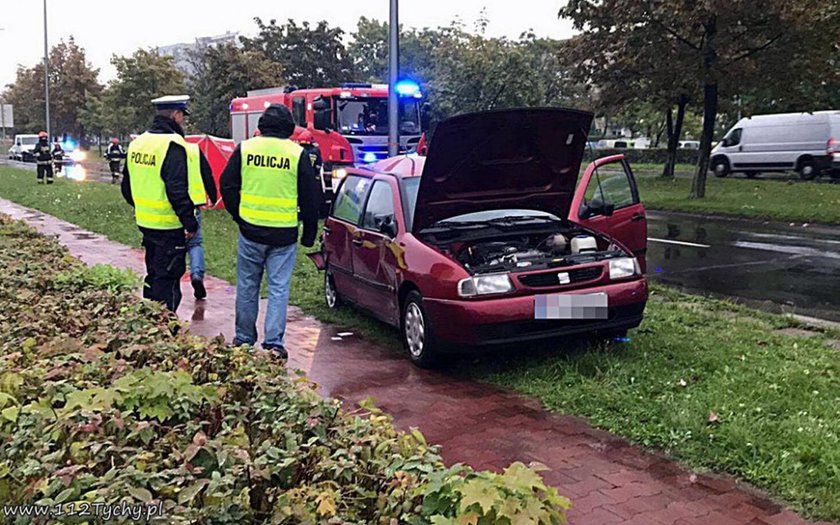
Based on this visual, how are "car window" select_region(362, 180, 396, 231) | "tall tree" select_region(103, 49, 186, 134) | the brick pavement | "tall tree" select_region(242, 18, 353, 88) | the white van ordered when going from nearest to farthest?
the brick pavement
"car window" select_region(362, 180, 396, 231)
the white van
"tall tree" select_region(103, 49, 186, 134)
"tall tree" select_region(242, 18, 353, 88)

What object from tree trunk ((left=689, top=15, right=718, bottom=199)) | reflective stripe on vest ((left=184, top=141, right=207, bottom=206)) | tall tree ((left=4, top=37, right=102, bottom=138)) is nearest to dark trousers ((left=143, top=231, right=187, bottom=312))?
reflective stripe on vest ((left=184, top=141, right=207, bottom=206))

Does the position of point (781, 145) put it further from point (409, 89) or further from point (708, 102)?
point (409, 89)

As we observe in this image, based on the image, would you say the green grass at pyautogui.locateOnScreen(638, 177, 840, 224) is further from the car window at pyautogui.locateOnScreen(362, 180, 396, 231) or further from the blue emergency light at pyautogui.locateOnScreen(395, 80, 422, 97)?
the car window at pyautogui.locateOnScreen(362, 180, 396, 231)

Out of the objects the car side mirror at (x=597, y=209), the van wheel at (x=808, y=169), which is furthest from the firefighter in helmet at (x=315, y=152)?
the van wheel at (x=808, y=169)

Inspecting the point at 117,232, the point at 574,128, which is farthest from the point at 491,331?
the point at 117,232

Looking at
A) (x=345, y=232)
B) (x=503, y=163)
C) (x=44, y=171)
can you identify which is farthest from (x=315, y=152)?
(x=44, y=171)

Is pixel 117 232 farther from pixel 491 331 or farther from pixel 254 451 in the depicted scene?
pixel 254 451

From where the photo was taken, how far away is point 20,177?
33.2 metres

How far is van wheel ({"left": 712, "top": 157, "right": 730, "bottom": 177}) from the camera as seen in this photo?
3104cm

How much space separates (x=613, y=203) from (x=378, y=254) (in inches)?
102

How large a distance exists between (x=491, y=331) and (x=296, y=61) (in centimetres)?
5567

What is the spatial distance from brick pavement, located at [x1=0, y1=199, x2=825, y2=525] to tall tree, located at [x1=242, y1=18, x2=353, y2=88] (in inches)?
2101

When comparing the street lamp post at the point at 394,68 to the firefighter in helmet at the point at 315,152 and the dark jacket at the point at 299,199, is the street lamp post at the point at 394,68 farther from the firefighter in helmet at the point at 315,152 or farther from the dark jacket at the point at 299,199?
the dark jacket at the point at 299,199

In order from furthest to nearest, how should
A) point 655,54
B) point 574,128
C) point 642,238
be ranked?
point 655,54 < point 642,238 < point 574,128
